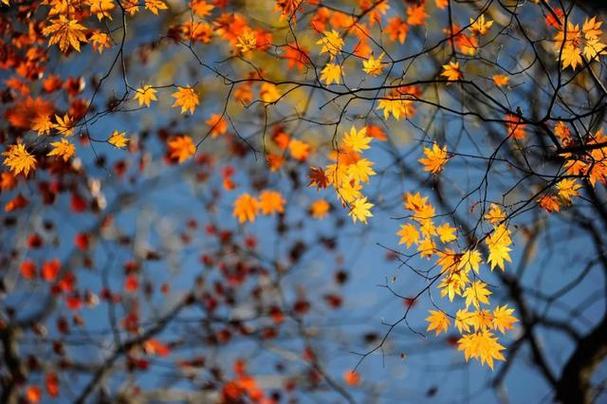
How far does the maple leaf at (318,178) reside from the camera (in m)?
3.44

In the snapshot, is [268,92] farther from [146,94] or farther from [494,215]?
[494,215]

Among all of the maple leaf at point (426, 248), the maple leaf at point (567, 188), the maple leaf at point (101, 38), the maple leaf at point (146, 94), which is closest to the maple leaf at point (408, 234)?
the maple leaf at point (426, 248)

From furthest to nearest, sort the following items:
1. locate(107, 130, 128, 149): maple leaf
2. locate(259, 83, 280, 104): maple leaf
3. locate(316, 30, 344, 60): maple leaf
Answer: locate(259, 83, 280, 104): maple leaf
locate(316, 30, 344, 60): maple leaf
locate(107, 130, 128, 149): maple leaf

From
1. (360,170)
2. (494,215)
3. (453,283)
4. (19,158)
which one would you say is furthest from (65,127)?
(494,215)

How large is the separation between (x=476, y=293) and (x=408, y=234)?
27.9 inches

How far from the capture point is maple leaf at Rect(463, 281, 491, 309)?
3172 mm

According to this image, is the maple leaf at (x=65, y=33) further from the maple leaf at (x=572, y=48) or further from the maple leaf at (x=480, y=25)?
the maple leaf at (x=572, y=48)

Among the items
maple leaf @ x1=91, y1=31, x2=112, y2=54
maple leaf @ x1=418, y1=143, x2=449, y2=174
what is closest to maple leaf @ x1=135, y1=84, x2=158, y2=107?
maple leaf @ x1=91, y1=31, x2=112, y2=54

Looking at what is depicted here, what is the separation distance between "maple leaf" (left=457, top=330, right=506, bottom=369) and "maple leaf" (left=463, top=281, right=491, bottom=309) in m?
0.21

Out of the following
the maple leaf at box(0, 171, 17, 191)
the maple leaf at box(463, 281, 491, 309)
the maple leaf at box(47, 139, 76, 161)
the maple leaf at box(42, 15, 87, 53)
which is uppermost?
the maple leaf at box(0, 171, 17, 191)

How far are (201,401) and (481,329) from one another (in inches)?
260

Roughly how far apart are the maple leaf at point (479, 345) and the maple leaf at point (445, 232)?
0.61 m

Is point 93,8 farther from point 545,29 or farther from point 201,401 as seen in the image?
point 201,401

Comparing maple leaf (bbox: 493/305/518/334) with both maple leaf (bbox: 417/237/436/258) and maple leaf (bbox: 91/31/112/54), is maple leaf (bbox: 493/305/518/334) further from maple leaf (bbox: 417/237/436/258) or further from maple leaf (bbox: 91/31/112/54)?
maple leaf (bbox: 91/31/112/54)
